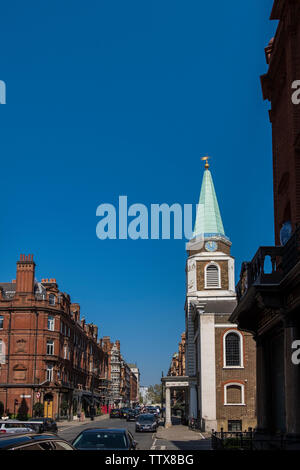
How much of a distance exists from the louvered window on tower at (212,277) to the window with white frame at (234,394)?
13515mm

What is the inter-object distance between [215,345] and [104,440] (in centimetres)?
3132

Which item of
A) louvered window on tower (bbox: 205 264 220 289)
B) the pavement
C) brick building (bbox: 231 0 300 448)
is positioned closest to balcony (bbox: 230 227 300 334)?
brick building (bbox: 231 0 300 448)

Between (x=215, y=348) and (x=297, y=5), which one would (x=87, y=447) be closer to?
(x=297, y=5)

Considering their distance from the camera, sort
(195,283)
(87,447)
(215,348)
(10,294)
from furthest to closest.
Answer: (10,294) → (195,283) → (215,348) → (87,447)

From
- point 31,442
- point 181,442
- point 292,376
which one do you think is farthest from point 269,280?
point 181,442

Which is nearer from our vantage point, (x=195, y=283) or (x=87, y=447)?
(x=87, y=447)

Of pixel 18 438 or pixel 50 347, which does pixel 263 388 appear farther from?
pixel 50 347

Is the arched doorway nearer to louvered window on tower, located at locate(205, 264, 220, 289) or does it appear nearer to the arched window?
louvered window on tower, located at locate(205, 264, 220, 289)

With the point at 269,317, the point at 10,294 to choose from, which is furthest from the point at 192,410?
the point at 269,317

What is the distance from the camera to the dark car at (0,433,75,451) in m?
7.12

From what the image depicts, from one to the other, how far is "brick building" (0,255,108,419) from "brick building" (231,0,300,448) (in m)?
45.8

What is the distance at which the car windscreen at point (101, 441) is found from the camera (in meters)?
14.2

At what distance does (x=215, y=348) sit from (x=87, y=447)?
104 ft

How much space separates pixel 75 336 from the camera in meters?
80.5
